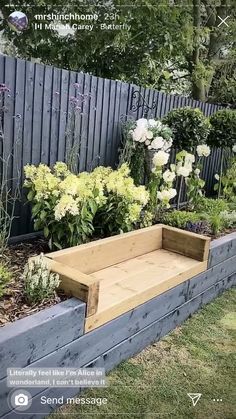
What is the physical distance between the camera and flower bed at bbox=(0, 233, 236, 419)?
1.55 metres

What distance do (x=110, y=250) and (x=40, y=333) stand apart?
1173mm

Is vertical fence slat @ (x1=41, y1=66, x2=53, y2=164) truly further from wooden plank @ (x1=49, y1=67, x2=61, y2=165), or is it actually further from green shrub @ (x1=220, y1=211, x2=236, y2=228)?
green shrub @ (x1=220, y1=211, x2=236, y2=228)

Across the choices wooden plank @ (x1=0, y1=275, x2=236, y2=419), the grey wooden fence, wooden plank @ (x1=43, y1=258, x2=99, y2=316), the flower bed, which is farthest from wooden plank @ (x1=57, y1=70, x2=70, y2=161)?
wooden plank @ (x1=0, y1=275, x2=236, y2=419)

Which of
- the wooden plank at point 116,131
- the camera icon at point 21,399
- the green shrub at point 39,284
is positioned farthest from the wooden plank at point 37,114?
the camera icon at point 21,399

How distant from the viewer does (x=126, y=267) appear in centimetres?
277

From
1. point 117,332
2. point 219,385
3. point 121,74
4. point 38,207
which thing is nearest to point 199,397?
point 219,385

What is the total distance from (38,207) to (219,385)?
152cm

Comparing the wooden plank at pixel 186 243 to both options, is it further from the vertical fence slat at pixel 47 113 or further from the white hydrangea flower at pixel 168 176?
the vertical fence slat at pixel 47 113

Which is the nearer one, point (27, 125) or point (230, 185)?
point (27, 125)

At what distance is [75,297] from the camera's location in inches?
74.9

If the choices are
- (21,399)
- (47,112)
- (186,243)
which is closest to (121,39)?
(47,112)

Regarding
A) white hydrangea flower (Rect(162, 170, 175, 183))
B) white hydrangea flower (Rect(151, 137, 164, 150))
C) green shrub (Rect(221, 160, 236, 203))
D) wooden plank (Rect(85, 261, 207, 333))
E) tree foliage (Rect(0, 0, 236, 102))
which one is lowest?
wooden plank (Rect(85, 261, 207, 333))

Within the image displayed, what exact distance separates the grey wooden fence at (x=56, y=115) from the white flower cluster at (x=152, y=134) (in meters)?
0.28

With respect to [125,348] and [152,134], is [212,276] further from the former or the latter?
[152,134]
